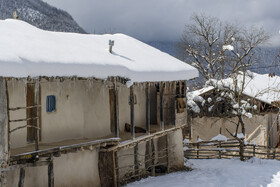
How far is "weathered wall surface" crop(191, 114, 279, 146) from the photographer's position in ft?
81.0

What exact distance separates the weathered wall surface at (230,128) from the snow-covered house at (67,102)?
386 inches

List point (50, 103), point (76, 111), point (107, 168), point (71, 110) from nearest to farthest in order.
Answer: point (50, 103) → point (71, 110) → point (76, 111) → point (107, 168)

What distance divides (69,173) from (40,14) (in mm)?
71972

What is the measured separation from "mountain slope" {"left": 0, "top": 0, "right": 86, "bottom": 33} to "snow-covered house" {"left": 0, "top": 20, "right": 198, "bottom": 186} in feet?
193

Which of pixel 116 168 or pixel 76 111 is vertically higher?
pixel 76 111

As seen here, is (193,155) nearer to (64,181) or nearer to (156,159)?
(156,159)

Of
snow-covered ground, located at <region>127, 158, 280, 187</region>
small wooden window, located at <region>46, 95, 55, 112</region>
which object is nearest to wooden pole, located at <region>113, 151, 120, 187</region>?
snow-covered ground, located at <region>127, 158, 280, 187</region>

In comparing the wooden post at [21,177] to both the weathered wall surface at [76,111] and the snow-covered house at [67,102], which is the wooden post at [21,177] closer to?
the snow-covered house at [67,102]

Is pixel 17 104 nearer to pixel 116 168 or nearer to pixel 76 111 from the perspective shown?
pixel 76 111

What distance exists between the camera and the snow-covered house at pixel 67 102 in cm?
864

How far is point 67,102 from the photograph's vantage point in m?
11.6

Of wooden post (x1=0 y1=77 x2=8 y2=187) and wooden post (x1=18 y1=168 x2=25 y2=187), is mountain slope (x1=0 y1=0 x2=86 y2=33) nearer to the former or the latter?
wooden post (x1=18 y1=168 x2=25 y2=187)

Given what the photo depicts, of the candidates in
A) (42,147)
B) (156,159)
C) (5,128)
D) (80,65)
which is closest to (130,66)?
(80,65)

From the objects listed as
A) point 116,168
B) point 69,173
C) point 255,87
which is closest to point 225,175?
point 116,168
